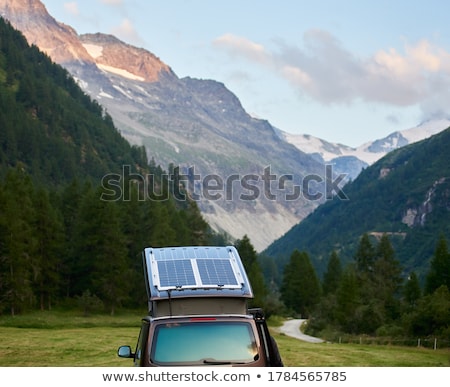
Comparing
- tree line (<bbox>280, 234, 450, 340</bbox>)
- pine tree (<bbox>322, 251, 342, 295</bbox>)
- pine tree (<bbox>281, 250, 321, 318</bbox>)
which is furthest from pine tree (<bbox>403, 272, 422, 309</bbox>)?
pine tree (<bbox>281, 250, 321, 318</bbox>)

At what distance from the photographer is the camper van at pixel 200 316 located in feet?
49.9

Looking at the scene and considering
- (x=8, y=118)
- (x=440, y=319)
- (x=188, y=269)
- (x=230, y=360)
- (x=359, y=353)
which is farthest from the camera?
(x=8, y=118)

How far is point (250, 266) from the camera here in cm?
12356

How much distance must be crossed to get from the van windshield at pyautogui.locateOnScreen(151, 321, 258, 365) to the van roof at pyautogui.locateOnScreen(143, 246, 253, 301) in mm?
1513

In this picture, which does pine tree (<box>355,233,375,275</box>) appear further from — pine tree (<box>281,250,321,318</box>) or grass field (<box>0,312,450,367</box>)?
grass field (<box>0,312,450,367</box>)

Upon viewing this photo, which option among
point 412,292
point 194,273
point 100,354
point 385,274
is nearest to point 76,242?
point 412,292

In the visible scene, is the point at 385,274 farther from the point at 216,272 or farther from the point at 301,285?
the point at 216,272

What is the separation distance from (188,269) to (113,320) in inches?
2297

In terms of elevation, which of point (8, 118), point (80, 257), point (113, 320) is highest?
point (8, 118)

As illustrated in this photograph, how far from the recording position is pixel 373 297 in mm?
96500

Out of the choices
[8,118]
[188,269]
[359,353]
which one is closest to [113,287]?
[359,353]

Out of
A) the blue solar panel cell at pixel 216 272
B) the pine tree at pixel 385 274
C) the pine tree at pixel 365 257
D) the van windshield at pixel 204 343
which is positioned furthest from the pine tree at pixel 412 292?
the van windshield at pixel 204 343

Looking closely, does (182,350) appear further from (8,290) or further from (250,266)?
(250,266)

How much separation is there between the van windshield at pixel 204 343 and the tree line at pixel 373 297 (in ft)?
149
